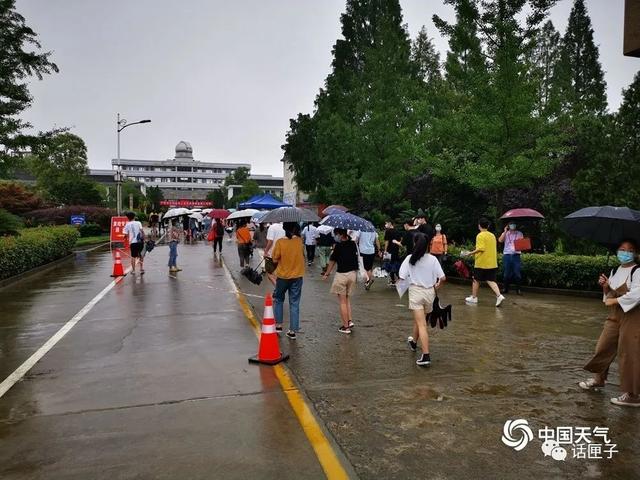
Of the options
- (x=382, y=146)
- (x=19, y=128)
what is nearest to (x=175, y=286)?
(x=19, y=128)

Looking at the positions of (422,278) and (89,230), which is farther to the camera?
(89,230)

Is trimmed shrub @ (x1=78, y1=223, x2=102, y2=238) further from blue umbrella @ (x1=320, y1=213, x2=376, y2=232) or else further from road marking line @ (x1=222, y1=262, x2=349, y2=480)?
road marking line @ (x1=222, y1=262, x2=349, y2=480)

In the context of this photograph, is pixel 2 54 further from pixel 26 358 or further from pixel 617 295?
pixel 617 295

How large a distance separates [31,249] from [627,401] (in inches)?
646

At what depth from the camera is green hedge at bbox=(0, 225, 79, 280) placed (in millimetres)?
14180

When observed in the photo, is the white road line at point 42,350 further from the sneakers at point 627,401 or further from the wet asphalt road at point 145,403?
the sneakers at point 627,401

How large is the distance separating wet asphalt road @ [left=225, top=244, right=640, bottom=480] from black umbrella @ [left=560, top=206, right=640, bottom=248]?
5.12 ft

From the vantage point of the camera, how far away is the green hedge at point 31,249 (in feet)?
46.5

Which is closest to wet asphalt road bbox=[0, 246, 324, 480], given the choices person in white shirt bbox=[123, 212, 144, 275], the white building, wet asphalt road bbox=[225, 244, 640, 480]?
wet asphalt road bbox=[225, 244, 640, 480]

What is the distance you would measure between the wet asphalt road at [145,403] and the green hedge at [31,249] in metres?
5.01

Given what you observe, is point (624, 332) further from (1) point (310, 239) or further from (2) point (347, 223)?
(1) point (310, 239)

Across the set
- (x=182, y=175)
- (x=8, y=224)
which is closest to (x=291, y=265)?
(x=8, y=224)

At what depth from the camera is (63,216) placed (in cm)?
3675

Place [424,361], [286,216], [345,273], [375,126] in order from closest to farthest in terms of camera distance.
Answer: [424,361], [345,273], [286,216], [375,126]
